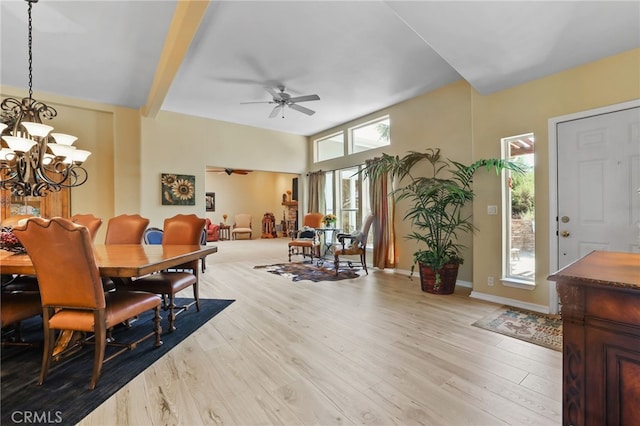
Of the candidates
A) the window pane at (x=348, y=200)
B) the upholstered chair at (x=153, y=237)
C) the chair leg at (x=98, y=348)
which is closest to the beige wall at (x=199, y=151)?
the upholstered chair at (x=153, y=237)

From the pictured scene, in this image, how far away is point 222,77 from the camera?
4246 mm

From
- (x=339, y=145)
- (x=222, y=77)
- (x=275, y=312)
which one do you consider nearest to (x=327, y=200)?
(x=339, y=145)

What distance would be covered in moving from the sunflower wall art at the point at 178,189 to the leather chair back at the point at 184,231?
262cm

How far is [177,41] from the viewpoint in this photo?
2996 mm

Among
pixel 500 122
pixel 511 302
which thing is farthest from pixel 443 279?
pixel 500 122

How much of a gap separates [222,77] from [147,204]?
2.98 meters

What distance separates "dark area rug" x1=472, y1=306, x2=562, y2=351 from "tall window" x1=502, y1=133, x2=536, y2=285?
Result: 425 mm

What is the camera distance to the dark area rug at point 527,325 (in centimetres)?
244

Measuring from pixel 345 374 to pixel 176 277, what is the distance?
198 cm

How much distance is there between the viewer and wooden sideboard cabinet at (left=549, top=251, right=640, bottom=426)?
98cm

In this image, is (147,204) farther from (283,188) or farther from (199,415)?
(283,188)

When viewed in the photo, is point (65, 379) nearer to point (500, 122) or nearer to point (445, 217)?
point (445, 217)

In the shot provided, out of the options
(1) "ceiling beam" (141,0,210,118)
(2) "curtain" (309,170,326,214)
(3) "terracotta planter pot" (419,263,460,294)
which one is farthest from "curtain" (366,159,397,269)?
(1) "ceiling beam" (141,0,210,118)

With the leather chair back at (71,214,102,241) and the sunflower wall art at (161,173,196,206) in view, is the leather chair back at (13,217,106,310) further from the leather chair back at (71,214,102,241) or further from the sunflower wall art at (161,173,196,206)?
the sunflower wall art at (161,173,196,206)
